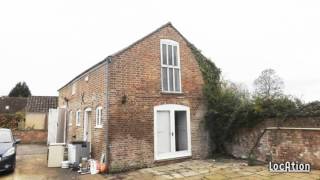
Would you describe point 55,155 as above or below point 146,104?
below

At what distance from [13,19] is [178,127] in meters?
9.78

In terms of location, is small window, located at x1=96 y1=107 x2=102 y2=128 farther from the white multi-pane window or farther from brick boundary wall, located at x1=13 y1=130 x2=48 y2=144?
brick boundary wall, located at x1=13 y1=130 x2=48 y2=144

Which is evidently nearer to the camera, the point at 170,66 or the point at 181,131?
the point at 170,66

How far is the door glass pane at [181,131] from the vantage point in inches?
512

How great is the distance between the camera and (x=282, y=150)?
35.4 ft

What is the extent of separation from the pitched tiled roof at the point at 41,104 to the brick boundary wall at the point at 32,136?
8079mm

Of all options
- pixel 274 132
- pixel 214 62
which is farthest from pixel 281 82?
pixel 274 132

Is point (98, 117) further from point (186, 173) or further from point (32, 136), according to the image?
point (32, 136)

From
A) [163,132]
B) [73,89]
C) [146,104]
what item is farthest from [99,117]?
[73,89]

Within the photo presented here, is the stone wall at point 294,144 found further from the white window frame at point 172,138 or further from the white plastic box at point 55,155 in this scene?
the white plastic box at point 55,155

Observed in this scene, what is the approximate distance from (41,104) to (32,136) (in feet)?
30.0

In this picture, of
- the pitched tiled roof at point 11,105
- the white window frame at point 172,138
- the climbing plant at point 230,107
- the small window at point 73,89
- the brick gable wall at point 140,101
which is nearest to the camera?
the brick gable wall at point 140,101

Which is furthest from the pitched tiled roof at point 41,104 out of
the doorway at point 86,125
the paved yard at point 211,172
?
the paved yard at point 211,172

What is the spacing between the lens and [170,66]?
12953 mm
